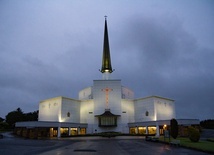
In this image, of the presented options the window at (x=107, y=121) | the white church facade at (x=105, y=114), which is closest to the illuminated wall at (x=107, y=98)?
the white church facade at (x=105, y=114)

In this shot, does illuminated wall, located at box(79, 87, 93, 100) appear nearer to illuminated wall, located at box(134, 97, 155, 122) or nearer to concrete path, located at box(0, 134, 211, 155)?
illuminated wall, located at box(134, 97, 155, 122)

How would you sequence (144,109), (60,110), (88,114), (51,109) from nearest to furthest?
(60,110), (144,109), (51,109), (88,114)

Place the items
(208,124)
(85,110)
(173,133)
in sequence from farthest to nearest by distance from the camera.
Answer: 1. (208,124)
2. (85,110)
3. (173,133)

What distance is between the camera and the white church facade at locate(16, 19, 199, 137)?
50.2m

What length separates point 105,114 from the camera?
52594mm

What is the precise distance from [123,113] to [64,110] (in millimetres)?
15804

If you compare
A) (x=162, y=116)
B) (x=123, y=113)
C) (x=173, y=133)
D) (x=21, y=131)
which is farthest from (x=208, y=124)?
(x=21, y=131)

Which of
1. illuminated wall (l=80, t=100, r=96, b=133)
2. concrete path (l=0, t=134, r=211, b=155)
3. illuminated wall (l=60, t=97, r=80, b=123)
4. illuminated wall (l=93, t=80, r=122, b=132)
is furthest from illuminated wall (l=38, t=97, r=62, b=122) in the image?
concrete path (l=0, t=134, r=211, b=155)

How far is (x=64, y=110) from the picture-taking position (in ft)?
176

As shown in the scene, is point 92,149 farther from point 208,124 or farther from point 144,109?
point 208,124

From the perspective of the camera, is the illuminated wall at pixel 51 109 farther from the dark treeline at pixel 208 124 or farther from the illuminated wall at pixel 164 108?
the dark treeline at pixel 208 124

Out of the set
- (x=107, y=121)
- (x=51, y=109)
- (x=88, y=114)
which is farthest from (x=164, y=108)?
(x=51, y=109)

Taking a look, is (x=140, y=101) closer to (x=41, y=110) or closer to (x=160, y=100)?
(x=160, y=100)

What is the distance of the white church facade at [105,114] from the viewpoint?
50219 millimetres
